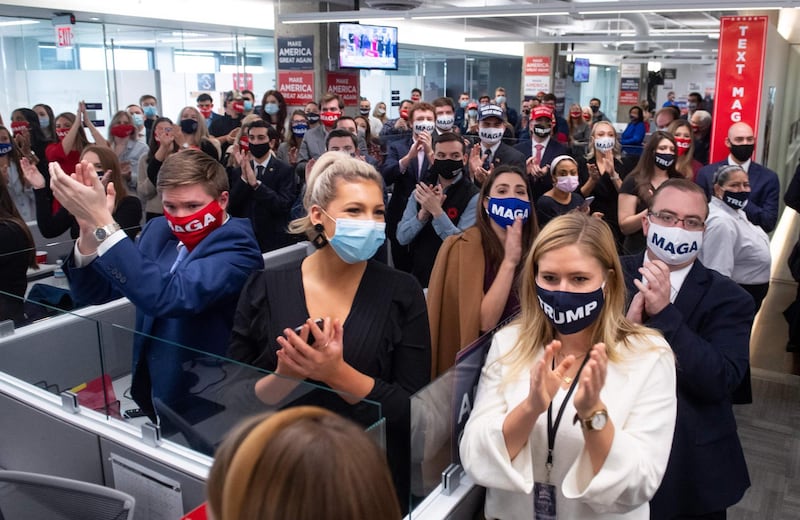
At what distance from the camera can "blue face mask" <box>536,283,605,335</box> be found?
5.90 feet

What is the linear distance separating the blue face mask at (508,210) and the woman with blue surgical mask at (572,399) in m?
0.93

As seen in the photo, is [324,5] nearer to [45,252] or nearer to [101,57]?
[101,57]

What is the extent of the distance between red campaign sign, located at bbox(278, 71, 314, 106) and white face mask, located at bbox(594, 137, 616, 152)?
6545 mm

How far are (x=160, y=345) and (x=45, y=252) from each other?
1.78 metres

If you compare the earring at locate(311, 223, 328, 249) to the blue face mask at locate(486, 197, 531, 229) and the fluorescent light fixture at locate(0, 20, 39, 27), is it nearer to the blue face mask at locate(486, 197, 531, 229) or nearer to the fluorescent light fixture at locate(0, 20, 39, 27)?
the blue face mask at locate(486, 197, 531, 229)

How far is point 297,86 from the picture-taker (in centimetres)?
1138

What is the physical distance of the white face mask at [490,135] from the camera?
589 centimetres

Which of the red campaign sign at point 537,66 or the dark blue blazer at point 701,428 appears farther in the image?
the red campaign sign at point 537,66

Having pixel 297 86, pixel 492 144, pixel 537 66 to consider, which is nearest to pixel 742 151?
pixel 492 144

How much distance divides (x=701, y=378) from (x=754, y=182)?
12.3ft

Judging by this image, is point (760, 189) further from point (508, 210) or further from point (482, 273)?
point (482, 273)

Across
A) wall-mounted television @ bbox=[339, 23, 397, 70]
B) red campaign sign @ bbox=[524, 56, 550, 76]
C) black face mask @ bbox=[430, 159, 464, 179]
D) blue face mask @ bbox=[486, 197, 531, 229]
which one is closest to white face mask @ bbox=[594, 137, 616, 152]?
black face mask @ bbox=[430, 159, 464, 179]

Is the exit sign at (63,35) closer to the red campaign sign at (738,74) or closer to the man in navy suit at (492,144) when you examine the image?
the man in navy suit at (492,144)

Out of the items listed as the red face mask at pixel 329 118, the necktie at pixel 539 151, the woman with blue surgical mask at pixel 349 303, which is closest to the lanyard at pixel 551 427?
the woman with blue surgical mask at pixel 349 303
